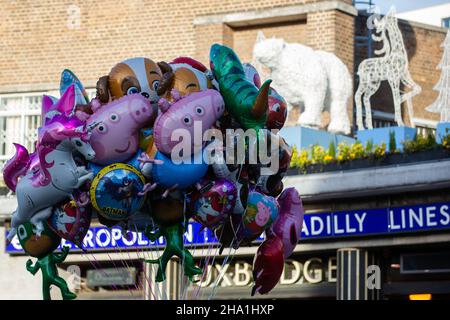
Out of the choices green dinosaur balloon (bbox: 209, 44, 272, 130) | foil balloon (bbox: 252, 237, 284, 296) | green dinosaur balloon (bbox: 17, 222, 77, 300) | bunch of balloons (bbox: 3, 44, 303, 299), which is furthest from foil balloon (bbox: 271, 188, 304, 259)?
green dinosaur balloon (bbox: 17, 222, 77, 300)

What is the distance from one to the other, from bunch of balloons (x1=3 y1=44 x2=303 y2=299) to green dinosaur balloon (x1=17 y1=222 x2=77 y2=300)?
0.5 inches

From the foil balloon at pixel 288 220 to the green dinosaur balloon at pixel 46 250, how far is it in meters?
2.83

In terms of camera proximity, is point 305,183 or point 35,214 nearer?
point 35,214

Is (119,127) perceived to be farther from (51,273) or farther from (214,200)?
(51,273)

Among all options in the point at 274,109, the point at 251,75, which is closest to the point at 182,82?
the point at 251,75

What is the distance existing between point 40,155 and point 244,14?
1336 cm

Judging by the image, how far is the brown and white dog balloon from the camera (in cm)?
1602

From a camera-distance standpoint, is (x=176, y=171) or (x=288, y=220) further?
(x=288, y=220)

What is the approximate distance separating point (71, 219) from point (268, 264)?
2691mm

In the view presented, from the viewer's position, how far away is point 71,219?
16.0 m
